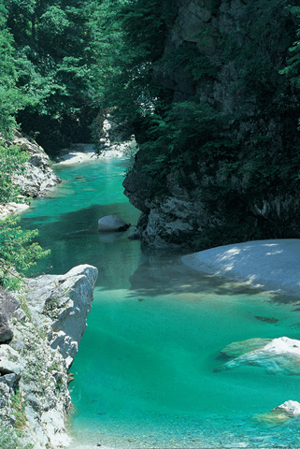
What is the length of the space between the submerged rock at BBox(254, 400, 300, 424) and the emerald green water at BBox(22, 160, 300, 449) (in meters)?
0.15

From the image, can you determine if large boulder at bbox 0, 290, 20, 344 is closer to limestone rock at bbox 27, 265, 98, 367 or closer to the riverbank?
limestone rock at bbox 27, 265, 98, 367

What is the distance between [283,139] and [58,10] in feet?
91.7

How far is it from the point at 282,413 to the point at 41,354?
153 inches

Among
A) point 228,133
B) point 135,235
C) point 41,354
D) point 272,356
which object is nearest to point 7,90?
point 135,235

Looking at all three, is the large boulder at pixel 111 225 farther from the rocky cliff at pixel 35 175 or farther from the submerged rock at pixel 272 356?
the submerged rock at pixel 272 356

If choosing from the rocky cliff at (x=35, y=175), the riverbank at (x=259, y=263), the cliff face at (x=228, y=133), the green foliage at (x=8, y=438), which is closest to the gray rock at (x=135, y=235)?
the cliff face at (x=228, y=133)

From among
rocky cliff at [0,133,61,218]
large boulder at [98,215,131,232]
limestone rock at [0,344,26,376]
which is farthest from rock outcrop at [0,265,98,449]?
rocky cliff at [0,133,61,218]

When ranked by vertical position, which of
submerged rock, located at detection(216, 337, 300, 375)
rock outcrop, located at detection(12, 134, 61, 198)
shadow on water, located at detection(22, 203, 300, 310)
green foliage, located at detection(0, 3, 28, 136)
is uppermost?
green foliage, located at detection(0, 3, 28, 136)

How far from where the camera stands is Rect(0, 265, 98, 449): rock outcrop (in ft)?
Answer: 22.9

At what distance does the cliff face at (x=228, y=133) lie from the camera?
16.4 meters

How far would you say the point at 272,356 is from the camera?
9.99m

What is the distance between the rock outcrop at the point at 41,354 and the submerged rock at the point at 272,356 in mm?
2983

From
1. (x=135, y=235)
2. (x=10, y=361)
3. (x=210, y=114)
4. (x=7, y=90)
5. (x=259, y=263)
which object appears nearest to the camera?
(x=10, y=361)

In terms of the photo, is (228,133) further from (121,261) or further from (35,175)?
(35,175)
